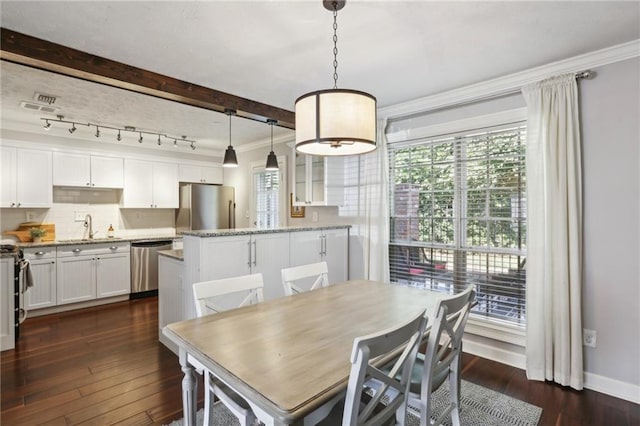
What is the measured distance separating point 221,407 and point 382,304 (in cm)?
131

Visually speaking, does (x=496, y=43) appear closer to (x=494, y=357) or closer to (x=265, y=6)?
(x=265, y=6)

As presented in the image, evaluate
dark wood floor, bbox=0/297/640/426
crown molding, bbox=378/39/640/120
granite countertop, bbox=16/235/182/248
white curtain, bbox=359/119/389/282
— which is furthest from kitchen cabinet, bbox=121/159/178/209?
crown molding, bbox=378/39/640/120

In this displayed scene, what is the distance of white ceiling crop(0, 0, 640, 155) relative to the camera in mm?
1819

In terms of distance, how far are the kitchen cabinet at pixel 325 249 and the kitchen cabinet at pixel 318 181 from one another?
1.37 ft

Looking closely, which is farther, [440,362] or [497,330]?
[497,330]

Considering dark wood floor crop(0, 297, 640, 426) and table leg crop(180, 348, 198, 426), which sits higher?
table leg crop(180, 348, 198, 426)

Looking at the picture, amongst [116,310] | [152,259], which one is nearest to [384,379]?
[116,310]

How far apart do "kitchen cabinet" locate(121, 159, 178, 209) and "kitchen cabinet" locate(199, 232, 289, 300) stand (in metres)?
3.10

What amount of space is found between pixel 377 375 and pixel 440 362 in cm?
73

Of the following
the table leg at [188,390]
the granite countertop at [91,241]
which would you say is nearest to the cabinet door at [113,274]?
the granite countertop at [91,241]

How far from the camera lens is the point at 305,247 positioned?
3486 mm

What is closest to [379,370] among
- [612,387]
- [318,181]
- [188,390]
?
[188,390]

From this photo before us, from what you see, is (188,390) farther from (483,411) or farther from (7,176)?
(7,176)

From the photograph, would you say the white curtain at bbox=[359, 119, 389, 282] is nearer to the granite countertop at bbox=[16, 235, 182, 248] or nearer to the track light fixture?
the track light fixture
